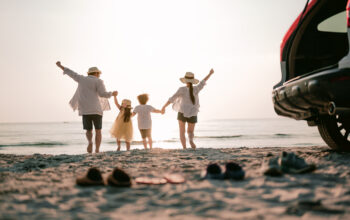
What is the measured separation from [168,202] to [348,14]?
279 centimetres

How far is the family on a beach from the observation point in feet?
22.4

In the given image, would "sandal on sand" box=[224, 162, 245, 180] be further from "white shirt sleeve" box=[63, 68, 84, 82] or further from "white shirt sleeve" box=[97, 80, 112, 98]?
"white shirt sleeve" box=[63, 68, 84, 82]

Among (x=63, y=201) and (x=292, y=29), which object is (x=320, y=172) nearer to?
(x=292, y=29)

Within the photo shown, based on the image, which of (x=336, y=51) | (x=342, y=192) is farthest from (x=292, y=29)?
(x=342, y=192)

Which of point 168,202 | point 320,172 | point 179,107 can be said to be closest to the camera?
point 168,202

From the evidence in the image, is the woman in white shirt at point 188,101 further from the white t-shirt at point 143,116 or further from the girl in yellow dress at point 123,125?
the girl in yellow dress at point 123,125

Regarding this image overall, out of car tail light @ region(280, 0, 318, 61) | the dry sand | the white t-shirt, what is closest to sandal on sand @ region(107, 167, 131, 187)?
the dry sand

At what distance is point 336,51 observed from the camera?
504 centimetres

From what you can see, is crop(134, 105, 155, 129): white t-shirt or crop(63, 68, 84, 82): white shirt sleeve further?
crop(134, 105, 155, 129): white t-shirt

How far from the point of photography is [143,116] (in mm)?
8508

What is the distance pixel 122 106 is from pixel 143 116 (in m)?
0.76

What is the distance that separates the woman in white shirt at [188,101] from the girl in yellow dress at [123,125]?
1.52m

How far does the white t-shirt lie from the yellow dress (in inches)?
15.1

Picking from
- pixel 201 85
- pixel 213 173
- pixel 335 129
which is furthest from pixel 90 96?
pixel 335 129
